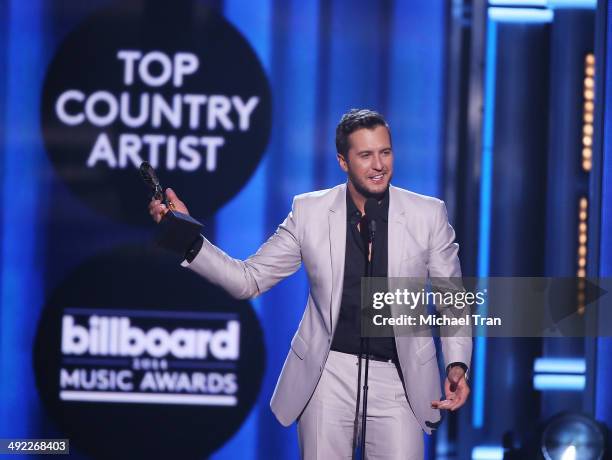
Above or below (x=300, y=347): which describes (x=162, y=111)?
above

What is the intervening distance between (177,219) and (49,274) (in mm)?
2017

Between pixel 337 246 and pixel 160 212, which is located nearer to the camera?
pixel 160 212

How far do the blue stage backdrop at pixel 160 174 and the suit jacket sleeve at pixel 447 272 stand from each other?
4.54 feet

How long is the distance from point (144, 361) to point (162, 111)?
1326 millimetres

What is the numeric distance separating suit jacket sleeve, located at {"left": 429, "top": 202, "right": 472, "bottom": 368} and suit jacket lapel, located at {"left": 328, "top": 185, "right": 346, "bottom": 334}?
0.33 m

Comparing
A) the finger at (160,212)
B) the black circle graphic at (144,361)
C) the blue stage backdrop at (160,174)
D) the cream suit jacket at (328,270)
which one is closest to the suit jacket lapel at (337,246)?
the cream suit jacket at (328,270)

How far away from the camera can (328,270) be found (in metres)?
3.02

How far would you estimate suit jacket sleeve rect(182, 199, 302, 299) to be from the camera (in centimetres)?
302

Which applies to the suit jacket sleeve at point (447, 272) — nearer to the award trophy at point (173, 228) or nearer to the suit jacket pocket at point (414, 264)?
the suit jacket pocket at point (414, 264)

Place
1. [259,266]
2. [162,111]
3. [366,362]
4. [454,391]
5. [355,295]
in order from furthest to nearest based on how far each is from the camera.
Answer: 1. [162,111]
2. [259,266]
3. [355,295]
4. [454,391]
5. [366,362]

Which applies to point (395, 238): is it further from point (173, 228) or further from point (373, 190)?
point (173, 228)

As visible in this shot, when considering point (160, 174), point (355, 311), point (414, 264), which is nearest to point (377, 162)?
point (414, 264)

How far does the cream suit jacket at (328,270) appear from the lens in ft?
9.77

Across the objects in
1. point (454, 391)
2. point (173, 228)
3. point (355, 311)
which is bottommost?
point (454, 391)
